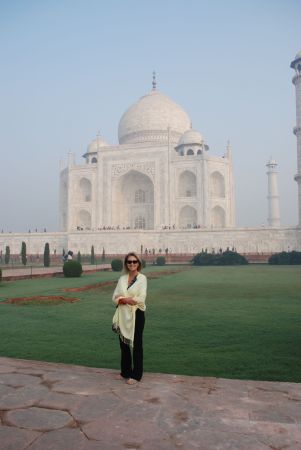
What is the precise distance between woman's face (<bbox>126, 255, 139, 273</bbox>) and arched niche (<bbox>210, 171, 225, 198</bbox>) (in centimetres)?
3258

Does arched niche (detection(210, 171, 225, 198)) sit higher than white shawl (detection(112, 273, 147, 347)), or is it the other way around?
arched niche (detection(210, 171, 225, 198))

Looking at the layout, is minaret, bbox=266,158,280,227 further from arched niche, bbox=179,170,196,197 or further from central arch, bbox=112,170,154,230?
central arch, bbox=112,170,154,230

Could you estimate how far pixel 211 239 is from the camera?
28.6m

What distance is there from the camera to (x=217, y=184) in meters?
35.6

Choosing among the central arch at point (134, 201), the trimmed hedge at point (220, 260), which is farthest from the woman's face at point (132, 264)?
the central arch at point (134, 201)

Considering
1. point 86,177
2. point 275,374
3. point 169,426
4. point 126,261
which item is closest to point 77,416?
point 169,426

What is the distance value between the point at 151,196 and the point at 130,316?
3448 cm

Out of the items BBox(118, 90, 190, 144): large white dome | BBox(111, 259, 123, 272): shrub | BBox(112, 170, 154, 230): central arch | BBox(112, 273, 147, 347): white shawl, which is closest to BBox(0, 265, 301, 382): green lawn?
BBox(112, 273, 147, 347): white shawl

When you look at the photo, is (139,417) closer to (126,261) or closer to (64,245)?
(126,261)

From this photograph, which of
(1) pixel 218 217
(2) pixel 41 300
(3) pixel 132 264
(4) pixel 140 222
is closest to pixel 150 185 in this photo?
(4) pixel 140 222

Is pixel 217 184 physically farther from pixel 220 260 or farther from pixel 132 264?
pixel 132 264

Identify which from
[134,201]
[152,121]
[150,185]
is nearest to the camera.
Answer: [150,185]

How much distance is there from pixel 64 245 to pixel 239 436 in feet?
99.3

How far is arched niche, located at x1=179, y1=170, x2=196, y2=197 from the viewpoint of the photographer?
3509cm
